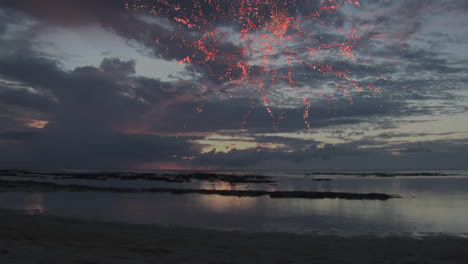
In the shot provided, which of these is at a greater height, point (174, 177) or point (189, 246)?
point (174, 177)

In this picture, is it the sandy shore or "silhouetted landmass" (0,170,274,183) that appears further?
"silhouetted landmass" (0,170,274,183)

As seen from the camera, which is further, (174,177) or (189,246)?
(174,177)

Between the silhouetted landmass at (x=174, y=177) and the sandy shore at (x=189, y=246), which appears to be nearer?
the sandy shore at (x=189, y=246)

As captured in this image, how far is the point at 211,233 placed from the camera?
16.9m

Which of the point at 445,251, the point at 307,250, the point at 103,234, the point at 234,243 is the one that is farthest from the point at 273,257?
the point at 103,234

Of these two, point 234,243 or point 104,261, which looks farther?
point 234,243

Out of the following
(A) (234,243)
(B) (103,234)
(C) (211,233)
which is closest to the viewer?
(A) (234,243)

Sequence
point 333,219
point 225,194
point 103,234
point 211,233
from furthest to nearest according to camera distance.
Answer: point 225,194, point 333,219, point 211,233, point 103,234

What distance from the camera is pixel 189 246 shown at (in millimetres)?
13555

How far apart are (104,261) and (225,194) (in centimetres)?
3178

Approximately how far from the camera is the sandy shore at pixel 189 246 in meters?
10.8

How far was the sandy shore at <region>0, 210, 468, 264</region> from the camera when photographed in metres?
10.8

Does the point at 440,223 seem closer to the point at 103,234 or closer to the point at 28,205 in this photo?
the point at 103,234

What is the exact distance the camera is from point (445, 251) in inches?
519
